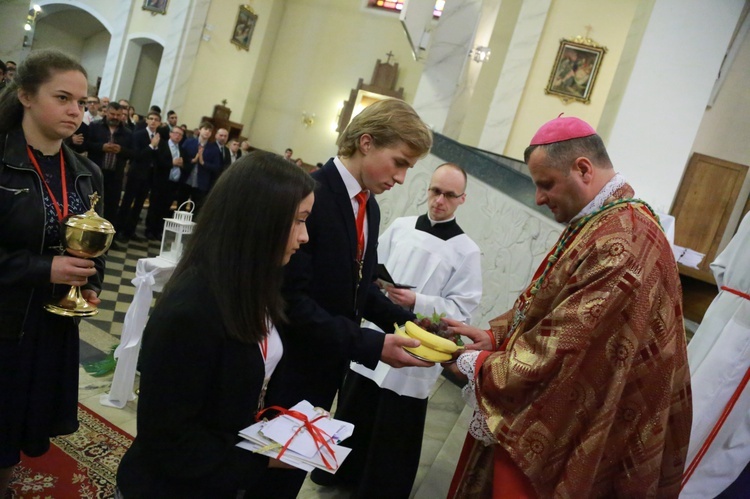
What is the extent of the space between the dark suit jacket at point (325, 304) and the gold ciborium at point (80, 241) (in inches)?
26.1

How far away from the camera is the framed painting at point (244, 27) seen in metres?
16.5

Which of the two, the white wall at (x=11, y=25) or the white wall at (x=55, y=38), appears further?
the white wall at (x=55, y=38)

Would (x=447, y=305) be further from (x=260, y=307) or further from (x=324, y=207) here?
(x=260, y=307)

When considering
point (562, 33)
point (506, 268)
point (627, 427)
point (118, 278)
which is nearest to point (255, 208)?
point (627, 427)

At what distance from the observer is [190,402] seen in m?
1.47

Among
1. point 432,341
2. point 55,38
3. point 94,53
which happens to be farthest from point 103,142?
point 94,53

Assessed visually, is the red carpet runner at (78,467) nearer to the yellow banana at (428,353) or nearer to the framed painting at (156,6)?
the yellow banana at (428,353)

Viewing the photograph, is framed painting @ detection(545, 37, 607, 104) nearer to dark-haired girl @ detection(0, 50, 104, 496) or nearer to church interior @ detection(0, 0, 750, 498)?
church interior @ detection(0, 0, 750, 498)

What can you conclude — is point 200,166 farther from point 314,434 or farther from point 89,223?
point 314,434

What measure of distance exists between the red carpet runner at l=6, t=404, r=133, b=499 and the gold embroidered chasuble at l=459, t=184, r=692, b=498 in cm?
202

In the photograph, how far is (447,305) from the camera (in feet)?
11.0

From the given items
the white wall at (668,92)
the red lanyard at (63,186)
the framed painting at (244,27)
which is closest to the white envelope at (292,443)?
the red lanyard at (63,186)

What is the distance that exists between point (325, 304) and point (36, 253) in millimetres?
1055

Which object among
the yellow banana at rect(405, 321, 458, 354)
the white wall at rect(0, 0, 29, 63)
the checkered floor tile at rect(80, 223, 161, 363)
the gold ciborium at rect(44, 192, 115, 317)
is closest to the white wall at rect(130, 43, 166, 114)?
the white wall at rect(0, 0, 29, 63)
